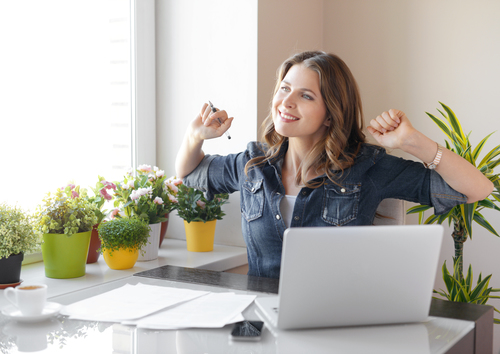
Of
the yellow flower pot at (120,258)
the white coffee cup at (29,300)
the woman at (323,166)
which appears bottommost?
the yellow flower pot at (120,258)

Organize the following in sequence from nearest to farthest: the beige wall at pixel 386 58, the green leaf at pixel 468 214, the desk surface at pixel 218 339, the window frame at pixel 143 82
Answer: the desk surface at pixel 218 339
the green leaf at pixel 468 214
the beige wall at pixel 386 58
the window frame at pixel 143 82

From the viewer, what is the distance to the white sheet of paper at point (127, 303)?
3.48 ft

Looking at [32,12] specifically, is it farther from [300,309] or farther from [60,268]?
[300,309]

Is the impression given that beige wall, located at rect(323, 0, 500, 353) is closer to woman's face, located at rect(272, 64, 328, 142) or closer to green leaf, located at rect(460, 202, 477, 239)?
green leaf, located at rect(460, 202, 477, 239)

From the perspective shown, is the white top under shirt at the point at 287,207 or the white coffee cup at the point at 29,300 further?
the white top under shirt at the point at 287,207

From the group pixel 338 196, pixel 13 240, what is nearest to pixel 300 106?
pixel 338 196

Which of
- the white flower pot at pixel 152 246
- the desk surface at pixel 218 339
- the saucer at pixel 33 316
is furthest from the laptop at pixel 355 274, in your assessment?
the white flower pot at pixel 152 246

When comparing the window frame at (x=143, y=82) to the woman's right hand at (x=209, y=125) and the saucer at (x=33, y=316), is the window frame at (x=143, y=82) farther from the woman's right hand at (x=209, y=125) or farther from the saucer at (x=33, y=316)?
the saucer at (x=33, y=316)

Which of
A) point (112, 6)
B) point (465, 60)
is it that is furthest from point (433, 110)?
point (112, 6)

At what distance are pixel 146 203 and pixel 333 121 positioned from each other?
84cm

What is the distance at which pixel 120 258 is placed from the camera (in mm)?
1809

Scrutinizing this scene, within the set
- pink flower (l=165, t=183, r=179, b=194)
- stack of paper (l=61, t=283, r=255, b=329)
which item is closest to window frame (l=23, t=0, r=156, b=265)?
pink flower (l=165, t=183, r=179, b=194)

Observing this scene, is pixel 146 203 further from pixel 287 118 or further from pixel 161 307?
pixel 161 307

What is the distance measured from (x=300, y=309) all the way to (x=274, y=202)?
0.72 meters
